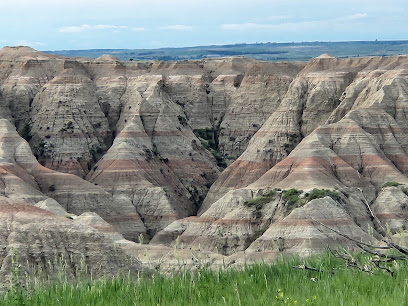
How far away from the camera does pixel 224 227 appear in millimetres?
115250

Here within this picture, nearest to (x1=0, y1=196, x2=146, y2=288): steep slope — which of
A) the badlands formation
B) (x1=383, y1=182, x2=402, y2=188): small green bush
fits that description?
the badlands formation

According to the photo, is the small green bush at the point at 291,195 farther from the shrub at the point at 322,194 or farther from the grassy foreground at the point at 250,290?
the grassy foreground at the point at 250,290

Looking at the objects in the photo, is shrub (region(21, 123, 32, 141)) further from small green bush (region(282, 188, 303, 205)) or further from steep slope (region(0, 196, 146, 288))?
steep slope (region(0, 196, 146, 288))

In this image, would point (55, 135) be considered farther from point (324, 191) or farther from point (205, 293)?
point (205, 293)

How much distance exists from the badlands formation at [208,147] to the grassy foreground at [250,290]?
6636cm

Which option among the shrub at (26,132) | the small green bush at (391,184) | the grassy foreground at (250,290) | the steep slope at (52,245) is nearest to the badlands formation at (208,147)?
the shrub at (26,132)

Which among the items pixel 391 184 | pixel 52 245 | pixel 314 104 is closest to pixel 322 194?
pixel 391 184

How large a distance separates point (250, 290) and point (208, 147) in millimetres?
139133

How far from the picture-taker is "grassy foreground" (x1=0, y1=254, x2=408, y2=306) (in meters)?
18.3

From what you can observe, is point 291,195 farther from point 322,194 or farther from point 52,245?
point 52,245

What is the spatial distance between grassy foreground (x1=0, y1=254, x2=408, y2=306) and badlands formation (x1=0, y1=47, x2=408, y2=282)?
6636 centimetres

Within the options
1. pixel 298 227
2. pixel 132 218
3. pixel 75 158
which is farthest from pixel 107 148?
pixel 298 227

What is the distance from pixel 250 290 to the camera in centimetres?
1978

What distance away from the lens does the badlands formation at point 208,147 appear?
373 ft
